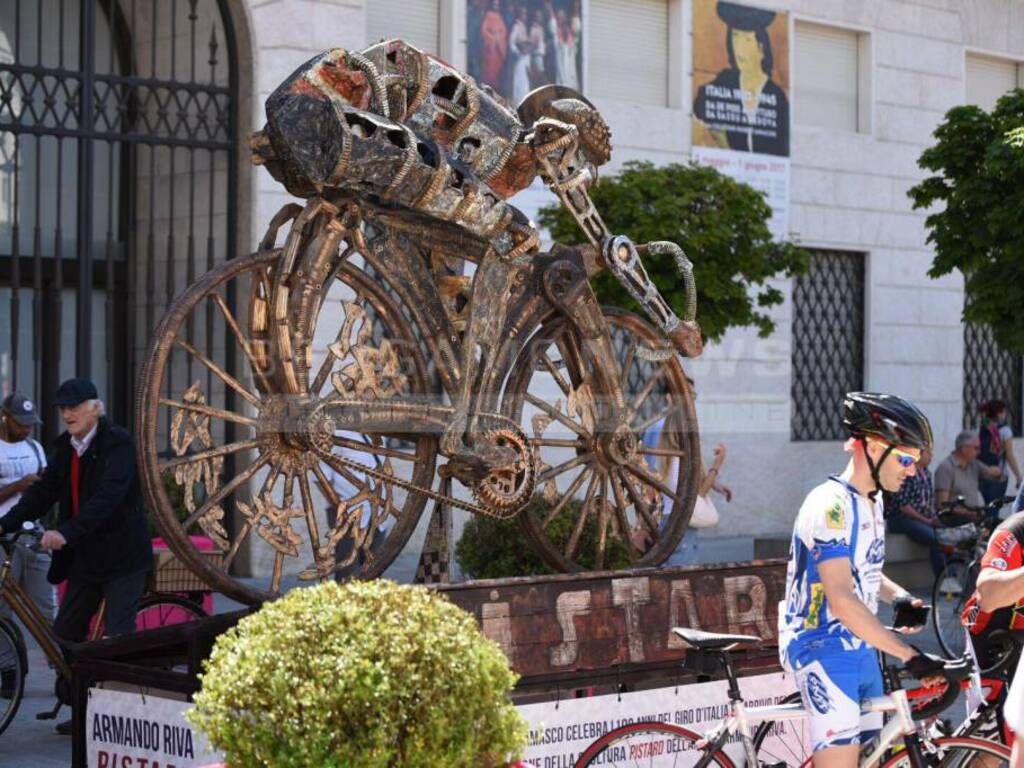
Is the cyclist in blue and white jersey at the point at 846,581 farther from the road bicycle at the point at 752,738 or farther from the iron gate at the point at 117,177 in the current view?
the iron gate at the point at 117,177

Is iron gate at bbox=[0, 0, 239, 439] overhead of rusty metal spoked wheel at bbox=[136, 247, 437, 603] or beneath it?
overhead

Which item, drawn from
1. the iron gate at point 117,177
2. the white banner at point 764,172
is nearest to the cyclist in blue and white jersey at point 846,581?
the iron gate at point 117,177

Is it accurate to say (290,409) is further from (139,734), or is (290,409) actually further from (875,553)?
(875,553)

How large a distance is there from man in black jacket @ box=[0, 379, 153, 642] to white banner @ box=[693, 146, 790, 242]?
11.0 m

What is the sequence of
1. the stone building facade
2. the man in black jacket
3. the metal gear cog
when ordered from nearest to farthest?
the metal gear cog, the man in black jacket, the stone building facade

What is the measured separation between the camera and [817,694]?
5.47 m

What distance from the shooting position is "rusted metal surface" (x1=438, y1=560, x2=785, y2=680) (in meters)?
6.63

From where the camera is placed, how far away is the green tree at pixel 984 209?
14234 millimetres

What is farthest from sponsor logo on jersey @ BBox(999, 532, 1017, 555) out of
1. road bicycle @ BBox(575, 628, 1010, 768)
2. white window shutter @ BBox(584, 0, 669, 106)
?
white window shutter @ BBox(584, 0, 669, 106)

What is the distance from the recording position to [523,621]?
6.70 metres

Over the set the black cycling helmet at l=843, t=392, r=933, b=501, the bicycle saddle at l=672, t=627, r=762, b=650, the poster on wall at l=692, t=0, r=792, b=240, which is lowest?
the bicycle saddle at l=672, t=627, r=762, b=650

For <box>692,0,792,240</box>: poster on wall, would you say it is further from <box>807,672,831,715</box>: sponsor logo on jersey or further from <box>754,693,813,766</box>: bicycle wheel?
<box>807,672,831,715</box>: sponsor logo on jersey

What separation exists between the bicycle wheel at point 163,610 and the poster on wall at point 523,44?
822 cm

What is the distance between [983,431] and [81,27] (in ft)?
31.8
